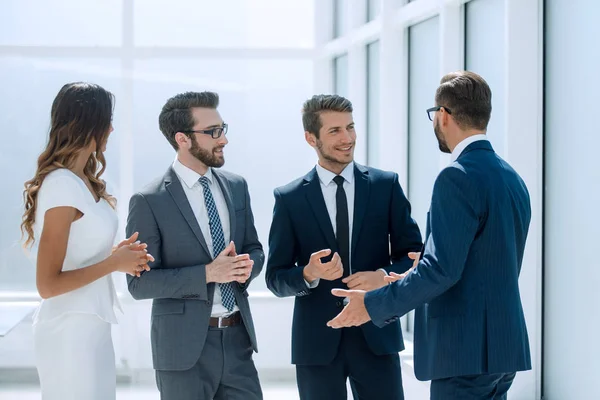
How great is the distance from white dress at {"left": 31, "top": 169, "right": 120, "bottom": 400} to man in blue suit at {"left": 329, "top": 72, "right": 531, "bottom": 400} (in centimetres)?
103

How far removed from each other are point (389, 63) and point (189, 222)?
10.2 feet

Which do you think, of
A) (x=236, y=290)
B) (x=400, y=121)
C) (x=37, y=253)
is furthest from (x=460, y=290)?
(x=400, y=121)

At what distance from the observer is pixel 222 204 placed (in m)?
3.35

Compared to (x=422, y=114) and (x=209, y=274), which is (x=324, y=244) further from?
(x=422, y=114)

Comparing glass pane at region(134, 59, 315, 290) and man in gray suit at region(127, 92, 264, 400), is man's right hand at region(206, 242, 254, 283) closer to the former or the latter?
man in gray suit at region(127, 92, 264, 400)

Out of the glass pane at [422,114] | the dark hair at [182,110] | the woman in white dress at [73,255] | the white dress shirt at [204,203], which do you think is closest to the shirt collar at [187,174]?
the white dress shirt at [204,203]

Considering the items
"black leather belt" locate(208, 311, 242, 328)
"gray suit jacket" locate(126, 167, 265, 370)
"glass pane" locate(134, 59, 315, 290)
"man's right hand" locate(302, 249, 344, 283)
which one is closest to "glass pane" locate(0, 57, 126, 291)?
"glass pane" locate(134, 59, 315, 290)

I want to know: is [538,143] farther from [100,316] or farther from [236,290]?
[100,316]

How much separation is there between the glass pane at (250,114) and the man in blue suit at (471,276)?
16.4 ft

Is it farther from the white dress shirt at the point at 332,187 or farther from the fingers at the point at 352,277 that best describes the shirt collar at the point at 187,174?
the fingers at the point at 352,277

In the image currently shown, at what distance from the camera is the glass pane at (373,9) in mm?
6469

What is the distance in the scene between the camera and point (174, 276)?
3.09 meters

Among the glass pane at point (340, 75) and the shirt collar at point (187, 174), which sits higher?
the glass pane at point (340, 75)

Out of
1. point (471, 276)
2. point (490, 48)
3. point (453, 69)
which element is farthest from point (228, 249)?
point (453, 69)
